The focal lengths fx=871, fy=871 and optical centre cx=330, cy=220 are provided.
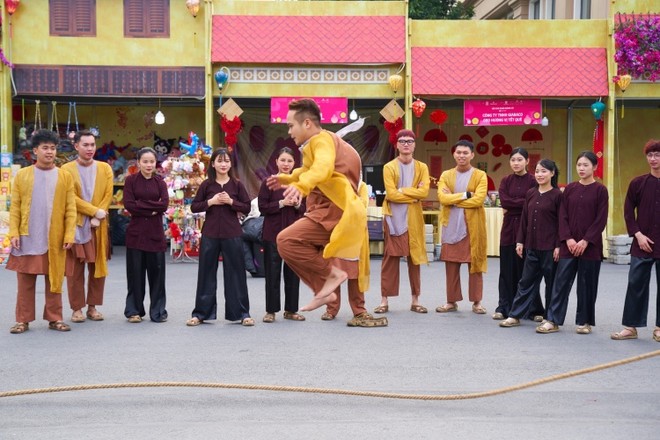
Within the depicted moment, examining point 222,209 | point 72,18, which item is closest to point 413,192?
point 222,209

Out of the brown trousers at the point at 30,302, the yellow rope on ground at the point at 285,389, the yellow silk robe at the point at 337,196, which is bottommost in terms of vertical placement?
the yellow rope on ground at the point at 285,389

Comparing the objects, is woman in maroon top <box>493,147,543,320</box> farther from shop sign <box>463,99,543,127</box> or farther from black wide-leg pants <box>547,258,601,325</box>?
shop sign <box>463,99,543,127</box>

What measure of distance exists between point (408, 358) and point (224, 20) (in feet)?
34.5

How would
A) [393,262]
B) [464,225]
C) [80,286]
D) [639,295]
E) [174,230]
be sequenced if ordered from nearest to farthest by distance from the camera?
1. [639,295]
2. [80,286]
3. [464,225]
4. [393,262]
5. [174,230]

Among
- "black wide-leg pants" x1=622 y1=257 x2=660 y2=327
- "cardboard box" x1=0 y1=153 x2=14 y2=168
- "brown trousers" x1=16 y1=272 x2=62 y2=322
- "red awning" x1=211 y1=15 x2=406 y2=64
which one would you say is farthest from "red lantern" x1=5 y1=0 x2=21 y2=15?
"black wide-leg pants" x1=622 y1=257 x2=660 y2=327

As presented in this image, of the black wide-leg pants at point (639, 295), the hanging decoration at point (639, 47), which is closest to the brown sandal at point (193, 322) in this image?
the black wide-leg pants at point (639, 295)

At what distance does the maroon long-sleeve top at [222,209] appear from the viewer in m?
8.40

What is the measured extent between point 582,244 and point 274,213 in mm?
3052

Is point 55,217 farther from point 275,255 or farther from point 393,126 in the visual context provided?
point 393,126

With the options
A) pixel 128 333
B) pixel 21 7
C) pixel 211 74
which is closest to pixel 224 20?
pixel 211 74

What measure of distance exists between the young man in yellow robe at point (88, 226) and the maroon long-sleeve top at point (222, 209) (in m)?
0.96

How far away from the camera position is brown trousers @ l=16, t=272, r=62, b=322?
7.97 metres

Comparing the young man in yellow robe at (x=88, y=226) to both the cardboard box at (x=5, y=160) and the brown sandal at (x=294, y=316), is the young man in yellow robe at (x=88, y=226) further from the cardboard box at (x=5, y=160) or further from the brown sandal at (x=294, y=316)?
the cardboard box at (x=5, y=160)

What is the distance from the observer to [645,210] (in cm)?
773
